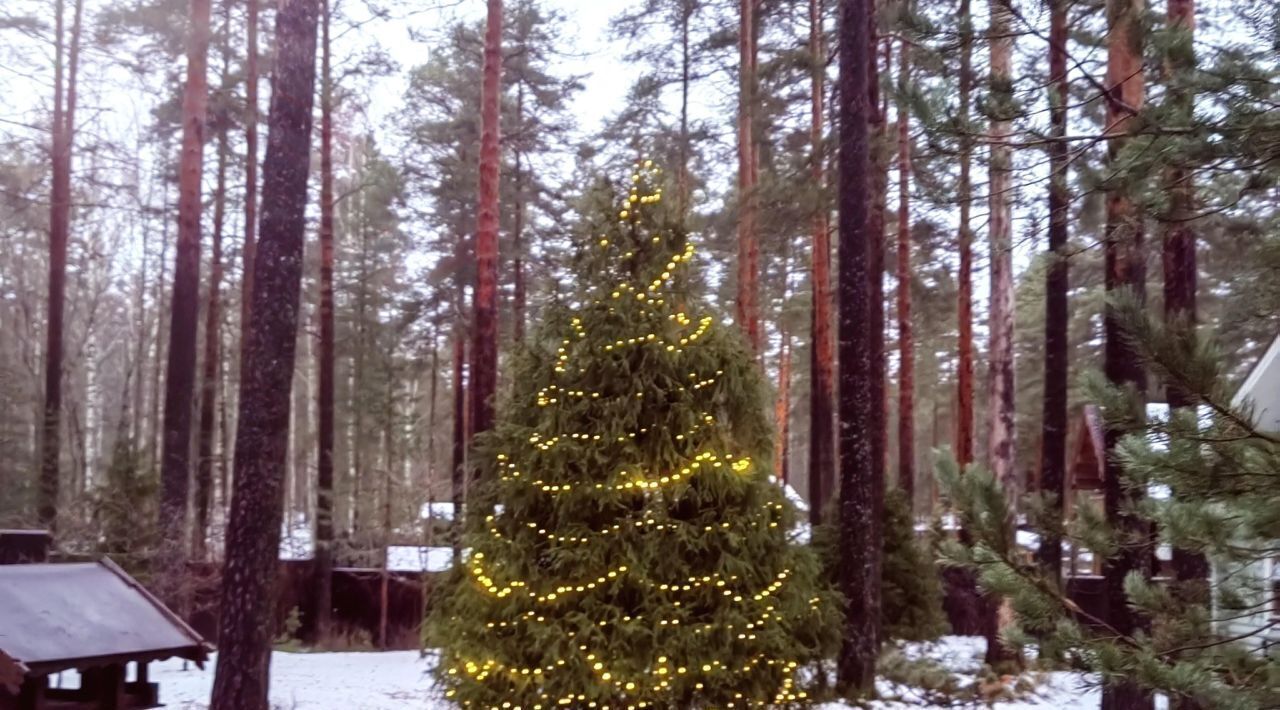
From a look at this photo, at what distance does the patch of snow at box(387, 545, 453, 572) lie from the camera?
2072 centimetres

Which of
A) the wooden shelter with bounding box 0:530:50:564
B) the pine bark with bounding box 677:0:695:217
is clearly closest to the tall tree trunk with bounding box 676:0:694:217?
the pine bark with bounding box 677:0:695:217

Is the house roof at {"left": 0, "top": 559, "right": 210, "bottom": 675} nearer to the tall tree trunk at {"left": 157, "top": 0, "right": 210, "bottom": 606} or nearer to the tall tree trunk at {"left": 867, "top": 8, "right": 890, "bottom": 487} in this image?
the tall tree trunk at {"left": 867, "top": 8, "right": 890, "bottom": 487}

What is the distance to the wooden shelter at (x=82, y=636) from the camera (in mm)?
4965

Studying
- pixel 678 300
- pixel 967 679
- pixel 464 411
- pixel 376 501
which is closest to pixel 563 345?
pixel 678 300

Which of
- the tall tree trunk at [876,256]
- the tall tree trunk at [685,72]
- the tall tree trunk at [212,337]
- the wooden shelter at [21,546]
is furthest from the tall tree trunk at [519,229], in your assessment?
the wooden shelter at [21,546]

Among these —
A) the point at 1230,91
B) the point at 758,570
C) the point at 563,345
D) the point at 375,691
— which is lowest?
the point at 375,691

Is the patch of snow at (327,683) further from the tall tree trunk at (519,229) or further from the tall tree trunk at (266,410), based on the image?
the tall tree trunk at (519,229)

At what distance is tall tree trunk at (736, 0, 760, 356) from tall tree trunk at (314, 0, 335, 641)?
6822 mm

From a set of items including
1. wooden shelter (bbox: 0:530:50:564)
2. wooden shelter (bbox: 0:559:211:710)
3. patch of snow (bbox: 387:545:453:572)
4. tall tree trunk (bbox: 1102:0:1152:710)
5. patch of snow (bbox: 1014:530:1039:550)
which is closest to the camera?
tall tree trunk (bbox: 1102:0:1152:710)

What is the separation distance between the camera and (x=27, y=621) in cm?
513

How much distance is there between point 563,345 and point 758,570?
2226 millimetres

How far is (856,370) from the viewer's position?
33.7 ft

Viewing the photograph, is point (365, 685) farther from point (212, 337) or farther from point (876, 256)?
point (212, 337)

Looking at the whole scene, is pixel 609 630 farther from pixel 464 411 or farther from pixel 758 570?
pixel 464 411
